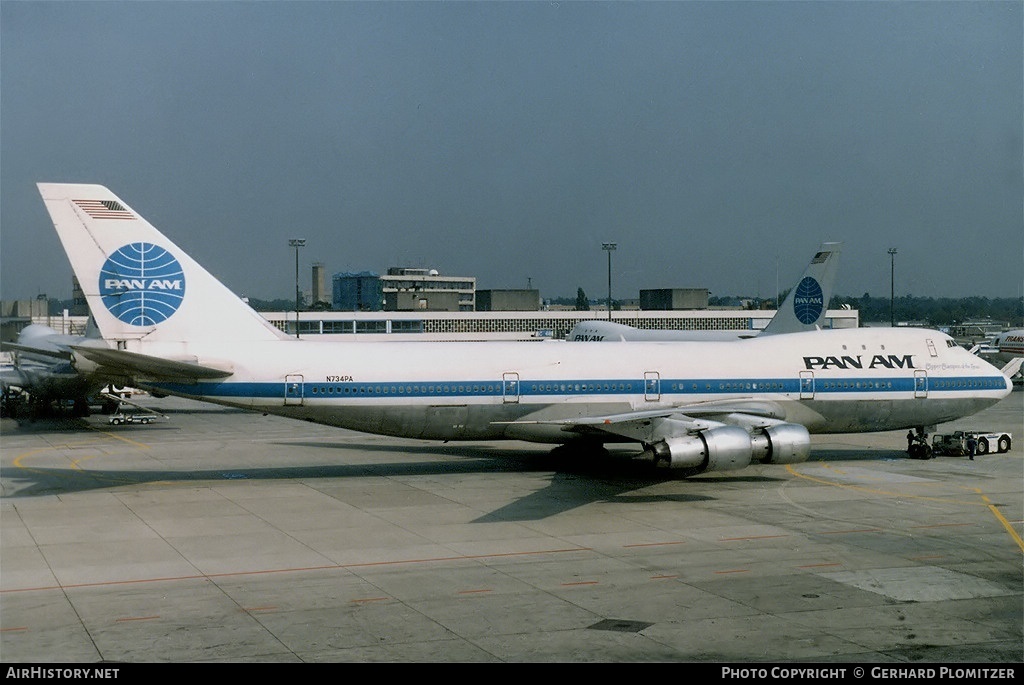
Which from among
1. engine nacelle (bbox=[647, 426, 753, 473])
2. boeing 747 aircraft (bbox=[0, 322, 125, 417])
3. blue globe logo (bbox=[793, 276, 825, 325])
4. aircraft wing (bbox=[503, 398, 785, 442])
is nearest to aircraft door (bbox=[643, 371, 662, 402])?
aircraft wing (bbox=[503, 398, 785, 442])

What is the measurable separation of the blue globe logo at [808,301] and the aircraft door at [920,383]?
2863cm

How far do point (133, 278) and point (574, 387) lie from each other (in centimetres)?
1542

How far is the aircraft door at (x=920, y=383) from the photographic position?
38812mm

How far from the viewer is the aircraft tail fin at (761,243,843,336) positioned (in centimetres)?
6756

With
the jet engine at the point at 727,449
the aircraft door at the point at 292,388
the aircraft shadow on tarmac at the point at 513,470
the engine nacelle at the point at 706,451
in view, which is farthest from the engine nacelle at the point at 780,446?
the aircraft door at the point at 292,388

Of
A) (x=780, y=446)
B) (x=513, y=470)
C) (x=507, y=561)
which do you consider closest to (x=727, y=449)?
(x=780, y=446)

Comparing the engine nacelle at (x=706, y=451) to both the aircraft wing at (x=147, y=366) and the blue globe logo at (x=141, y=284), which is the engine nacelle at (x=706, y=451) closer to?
the aircraft wing at (x=147, y=366)

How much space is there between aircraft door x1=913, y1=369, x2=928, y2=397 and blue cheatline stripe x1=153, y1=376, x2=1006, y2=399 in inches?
1.5

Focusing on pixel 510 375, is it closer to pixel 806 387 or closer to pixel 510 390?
pixel 510 390

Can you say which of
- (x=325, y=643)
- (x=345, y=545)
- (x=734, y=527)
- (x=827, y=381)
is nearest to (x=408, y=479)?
(x=345, y=545)

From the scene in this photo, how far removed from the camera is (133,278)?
109 feet

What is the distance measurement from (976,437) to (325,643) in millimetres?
33718

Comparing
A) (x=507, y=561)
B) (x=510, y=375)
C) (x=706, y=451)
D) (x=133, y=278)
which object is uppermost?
(x=133, y=278)
